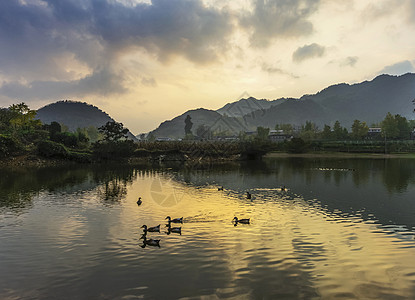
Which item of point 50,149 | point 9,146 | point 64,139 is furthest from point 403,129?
point 9,146

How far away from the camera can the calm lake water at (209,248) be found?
506 inches

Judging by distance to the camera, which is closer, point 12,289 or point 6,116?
point 12,289

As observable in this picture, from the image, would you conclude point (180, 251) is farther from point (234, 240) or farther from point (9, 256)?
point (9, 256)

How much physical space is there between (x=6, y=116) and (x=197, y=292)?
106 m

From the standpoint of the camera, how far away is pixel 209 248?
17.6 meters

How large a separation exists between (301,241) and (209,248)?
6.38 meters

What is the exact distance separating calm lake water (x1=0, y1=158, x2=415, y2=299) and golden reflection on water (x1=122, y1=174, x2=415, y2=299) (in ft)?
0.24

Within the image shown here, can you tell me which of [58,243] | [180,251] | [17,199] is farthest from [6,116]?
[180,251]

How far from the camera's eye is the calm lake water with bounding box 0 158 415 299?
12852 mm

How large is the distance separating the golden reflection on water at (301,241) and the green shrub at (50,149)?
57.9 m

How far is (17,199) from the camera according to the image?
103 ft

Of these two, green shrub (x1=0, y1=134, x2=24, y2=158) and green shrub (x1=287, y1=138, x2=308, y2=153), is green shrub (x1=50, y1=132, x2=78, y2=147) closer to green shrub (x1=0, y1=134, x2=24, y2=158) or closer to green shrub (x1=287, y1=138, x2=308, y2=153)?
green shrub (x1=0, y1=134, x2=24, y2=158)

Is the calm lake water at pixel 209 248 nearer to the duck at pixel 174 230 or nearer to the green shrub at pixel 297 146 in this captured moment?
the duck at pixel 174 230

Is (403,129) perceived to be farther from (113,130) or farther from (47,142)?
(47,142)
